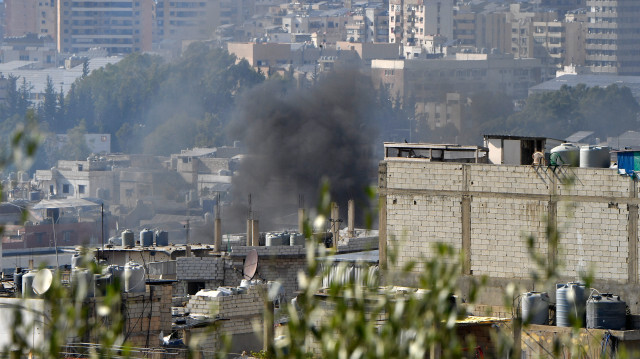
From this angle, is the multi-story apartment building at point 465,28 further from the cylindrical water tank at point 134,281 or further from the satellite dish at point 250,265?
the cylindrical water tank at point 134,281

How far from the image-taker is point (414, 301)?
23.3 ft

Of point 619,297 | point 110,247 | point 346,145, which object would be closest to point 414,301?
point 619,297

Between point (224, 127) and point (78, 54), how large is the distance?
40.1m

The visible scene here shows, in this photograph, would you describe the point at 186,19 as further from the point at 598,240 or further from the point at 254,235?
the point at 598,240

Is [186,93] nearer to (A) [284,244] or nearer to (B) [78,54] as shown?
(B) [78,54]

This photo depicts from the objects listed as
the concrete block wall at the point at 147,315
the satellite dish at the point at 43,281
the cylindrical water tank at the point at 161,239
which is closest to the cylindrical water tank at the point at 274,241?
the cylindrical water tank at the point at 161,239

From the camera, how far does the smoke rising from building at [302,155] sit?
54281 millimetres

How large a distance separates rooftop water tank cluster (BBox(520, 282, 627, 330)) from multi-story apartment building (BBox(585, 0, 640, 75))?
83.7 metres

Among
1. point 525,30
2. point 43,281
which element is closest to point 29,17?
point 525,30

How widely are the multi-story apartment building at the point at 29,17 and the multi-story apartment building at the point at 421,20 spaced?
112ft

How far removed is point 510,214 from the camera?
52.3ft

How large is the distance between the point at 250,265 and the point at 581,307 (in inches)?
382

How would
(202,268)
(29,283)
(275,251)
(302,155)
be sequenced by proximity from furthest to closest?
(302,155) → (275,251) → (202,268) → (29,283)

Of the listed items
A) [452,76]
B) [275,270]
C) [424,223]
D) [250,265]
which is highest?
[452,76]
